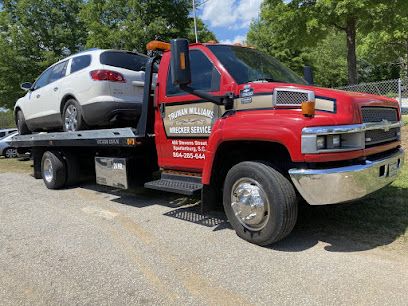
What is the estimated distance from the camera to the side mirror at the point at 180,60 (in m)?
4.34

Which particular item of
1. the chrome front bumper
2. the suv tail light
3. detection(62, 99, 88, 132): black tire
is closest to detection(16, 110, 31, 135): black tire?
detection(62, 99, 88, 132): black tire

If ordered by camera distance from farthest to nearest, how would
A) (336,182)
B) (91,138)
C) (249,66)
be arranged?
(91,138)
(249,66)
(336,182)

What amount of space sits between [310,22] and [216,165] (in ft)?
37.0

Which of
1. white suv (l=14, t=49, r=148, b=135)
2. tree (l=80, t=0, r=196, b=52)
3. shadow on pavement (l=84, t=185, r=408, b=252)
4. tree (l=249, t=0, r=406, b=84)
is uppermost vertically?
tree (l=80, t=0, r=196, b=52)

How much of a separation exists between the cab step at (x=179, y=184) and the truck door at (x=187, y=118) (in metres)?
0.13

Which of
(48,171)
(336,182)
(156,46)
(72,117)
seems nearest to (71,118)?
(72,117)

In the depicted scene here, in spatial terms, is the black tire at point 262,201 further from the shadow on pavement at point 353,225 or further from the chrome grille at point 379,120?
the chrome grille at point 379,120

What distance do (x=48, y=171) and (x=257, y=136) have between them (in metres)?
5.89

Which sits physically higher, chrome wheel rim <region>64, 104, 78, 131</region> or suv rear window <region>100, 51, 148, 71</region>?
suv rear window <region>100, 51, 148, 71</region>

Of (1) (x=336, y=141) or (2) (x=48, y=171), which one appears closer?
(1) (x=336, y=141)

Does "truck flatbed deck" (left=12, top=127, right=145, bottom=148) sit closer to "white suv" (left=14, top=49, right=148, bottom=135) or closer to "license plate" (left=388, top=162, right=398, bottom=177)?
"white suv" (left=14, top=49, right=148, bottom=135)

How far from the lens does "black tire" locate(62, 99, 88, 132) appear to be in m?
7.30

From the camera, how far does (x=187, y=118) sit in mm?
5336

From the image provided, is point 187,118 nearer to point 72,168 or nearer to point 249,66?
point 249,66
